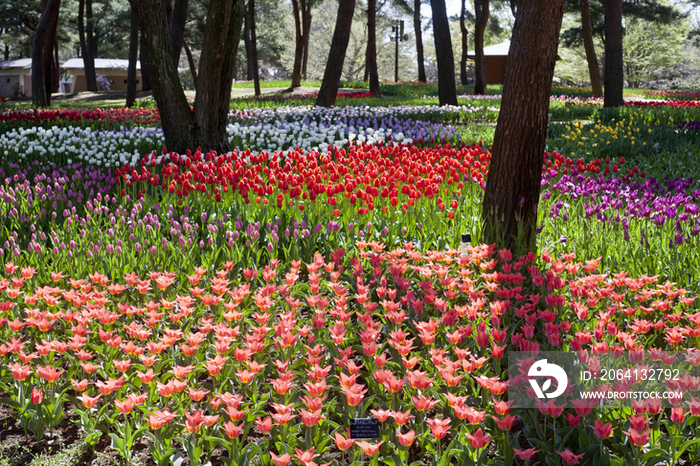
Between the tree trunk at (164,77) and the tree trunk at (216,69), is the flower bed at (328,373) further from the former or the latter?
the tree trunk at (216,69)

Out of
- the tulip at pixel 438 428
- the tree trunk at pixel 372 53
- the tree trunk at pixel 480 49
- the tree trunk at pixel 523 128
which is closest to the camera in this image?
the tulip at pixel 438 428

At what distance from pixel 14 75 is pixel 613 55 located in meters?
56.2

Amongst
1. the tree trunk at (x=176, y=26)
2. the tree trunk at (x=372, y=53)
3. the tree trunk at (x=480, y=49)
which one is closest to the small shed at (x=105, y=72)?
the tree trunk at (x=372, y=53)

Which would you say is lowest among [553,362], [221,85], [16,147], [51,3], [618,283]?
[553,362]

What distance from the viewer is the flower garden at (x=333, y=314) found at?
2.23 metres

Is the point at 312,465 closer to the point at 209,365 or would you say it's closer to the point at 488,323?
the point at 209,365

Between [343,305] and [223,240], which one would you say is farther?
[223,240]

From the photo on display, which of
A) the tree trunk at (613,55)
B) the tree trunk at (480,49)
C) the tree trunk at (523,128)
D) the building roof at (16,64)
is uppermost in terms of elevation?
the building roof at (16,64)

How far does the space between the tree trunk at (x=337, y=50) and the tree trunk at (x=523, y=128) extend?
1078 cm

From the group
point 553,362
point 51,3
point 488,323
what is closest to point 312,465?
point 553,362

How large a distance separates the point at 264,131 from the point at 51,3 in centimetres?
1287

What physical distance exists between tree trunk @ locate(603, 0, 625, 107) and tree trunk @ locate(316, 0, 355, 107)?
22.8ft

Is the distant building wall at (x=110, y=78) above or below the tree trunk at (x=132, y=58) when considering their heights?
above

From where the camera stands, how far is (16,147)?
28.0 feet
